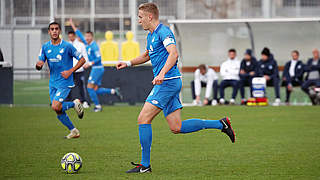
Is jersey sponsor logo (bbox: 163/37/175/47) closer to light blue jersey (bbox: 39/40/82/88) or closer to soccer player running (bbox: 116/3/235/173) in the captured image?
soccer player running (bbox: 116/3/235/173)

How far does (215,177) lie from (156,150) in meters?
2.50

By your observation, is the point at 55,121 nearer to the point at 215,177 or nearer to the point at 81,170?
the point at 81,170

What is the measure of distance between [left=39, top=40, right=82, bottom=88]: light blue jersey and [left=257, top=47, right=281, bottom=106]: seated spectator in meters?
9.02

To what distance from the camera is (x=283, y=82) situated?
64.2 ft

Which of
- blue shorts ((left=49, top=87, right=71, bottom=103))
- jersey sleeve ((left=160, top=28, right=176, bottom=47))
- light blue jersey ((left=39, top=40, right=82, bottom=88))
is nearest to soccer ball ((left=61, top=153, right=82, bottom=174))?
jersey sleeve ((left=160, top=28, right=176, bottom=47))

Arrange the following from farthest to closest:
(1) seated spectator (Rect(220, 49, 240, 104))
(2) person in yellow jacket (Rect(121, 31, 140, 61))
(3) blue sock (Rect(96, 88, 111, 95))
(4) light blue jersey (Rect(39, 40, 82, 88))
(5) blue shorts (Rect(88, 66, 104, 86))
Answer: (2) person in yellow jacket (Rect(121, 31, 140, 61)) → (1) seated spectator (Rect(220, 49, 240, 104)) → (3) blue sock (Rect(96, 88, 111, 95)) → (5) blue shorts (Rect(88, 66, 104, 86)) → (4) light blue jersey (Rect(39, 40, 82, 88))

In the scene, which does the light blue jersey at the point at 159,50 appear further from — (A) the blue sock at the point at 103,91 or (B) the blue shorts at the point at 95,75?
(A) the blue sock at the point at 103,91

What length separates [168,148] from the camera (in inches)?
384

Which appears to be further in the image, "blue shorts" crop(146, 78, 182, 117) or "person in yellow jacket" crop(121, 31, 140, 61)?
"person in yellow jacket" crop(121, 31, 140, 61)

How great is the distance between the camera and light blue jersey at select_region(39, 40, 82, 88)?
11.4 m

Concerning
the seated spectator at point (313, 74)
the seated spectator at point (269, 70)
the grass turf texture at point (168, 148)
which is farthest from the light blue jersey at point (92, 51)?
the seated spectator at point (313, 74)

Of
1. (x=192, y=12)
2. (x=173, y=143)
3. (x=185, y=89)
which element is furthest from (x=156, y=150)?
(x=192, y=12)

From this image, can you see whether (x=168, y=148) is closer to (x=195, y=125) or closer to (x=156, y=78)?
(x=195, y=125)

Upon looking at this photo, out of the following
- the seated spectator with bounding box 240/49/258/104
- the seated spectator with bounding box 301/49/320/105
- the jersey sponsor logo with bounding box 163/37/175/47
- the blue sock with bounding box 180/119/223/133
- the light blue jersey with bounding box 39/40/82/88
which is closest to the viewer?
the jersey sponsor logo with bounding box 163/37/175/47
